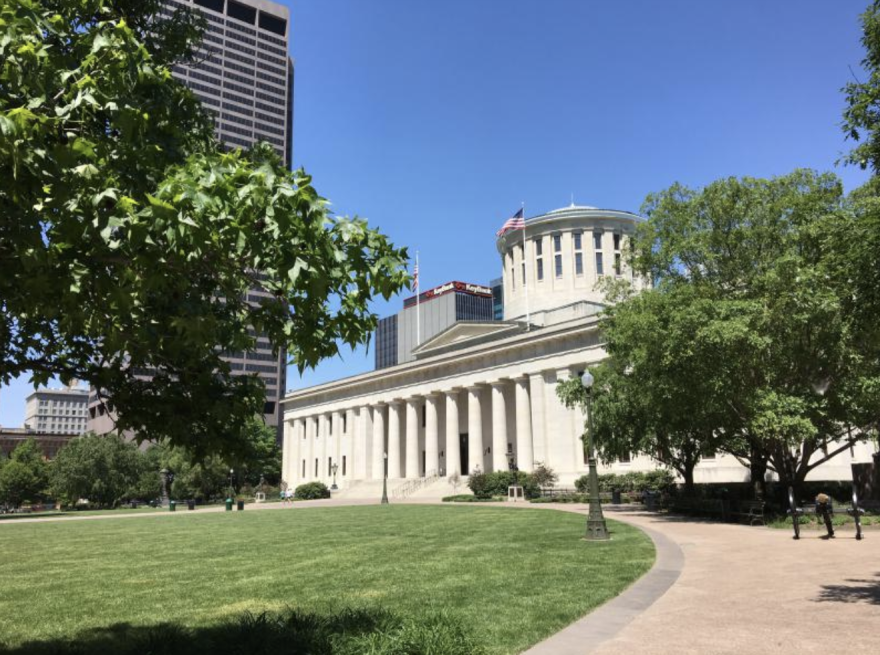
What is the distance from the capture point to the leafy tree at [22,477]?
86250mm

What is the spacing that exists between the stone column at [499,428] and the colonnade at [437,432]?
0.11m

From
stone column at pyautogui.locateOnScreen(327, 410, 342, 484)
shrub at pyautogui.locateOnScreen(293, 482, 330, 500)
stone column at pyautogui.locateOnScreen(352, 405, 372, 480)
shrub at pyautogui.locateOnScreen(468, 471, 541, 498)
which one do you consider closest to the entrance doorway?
stone column at pyautogui.locateOnScreen(352, 405, 372, 480)

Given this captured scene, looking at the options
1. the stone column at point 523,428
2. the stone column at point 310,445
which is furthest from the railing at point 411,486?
the stone column at point 310,445

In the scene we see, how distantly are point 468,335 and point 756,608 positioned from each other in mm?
74186

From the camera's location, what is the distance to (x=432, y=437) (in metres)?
77.4

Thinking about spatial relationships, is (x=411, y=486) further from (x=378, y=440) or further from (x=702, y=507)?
(x=702, y=507)

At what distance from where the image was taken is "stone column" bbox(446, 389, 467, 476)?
73.2 meters

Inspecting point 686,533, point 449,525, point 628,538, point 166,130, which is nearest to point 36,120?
point 166,130

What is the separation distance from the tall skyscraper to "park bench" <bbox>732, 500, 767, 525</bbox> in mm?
137603

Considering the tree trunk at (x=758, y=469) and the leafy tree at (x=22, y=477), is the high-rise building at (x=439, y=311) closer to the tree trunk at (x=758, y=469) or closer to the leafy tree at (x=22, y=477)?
the leafy tree at (x=22, y=477)

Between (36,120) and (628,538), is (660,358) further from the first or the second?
(36,120)

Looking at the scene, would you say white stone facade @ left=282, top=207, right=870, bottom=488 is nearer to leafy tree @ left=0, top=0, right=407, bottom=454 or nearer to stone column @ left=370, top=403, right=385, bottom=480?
stone column @ left=370, top=403, right=385, bottom=480

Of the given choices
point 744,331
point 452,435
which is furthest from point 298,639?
point 452,435

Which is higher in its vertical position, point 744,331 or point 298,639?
point 744,331
